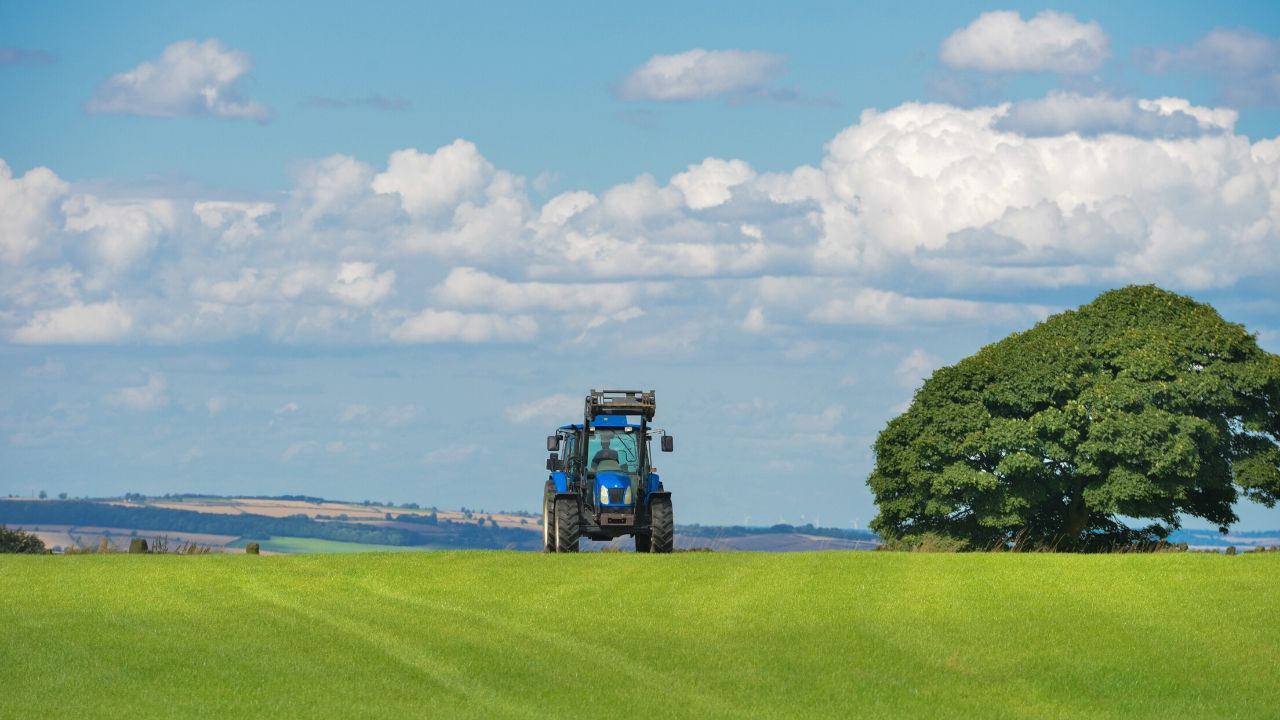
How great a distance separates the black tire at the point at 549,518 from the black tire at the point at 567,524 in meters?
0.45

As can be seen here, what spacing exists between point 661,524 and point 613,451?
2289 millimetres

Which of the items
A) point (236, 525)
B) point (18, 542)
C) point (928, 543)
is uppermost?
point (236, 525)

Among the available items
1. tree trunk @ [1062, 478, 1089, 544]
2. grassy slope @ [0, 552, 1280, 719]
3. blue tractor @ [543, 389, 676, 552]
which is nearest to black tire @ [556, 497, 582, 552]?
blue tractor @ [543, 389, 676, 552]

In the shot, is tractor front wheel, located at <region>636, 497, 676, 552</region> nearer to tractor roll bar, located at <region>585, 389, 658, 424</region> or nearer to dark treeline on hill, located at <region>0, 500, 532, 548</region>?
tractor roll bar, located at <region>585, 389, 658, 424</region>

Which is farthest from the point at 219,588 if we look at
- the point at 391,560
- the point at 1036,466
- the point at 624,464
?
the point at 1036,466

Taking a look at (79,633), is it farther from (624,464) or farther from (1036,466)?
(1036,466)

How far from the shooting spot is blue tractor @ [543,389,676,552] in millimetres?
40156

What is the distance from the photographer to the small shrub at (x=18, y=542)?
5681 centimetres

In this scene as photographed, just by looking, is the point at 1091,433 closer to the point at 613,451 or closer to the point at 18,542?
the point at 613,451

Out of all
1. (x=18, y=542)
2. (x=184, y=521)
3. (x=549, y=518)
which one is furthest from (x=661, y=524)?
(x=184, y=521)

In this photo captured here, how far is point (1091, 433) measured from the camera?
50750mm

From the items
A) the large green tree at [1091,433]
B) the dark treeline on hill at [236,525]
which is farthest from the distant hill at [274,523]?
the large green tree at [1091,433]

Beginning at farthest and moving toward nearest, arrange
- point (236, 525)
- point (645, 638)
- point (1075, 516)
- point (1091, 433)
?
point (236, 525) → point (1075, 516) → point (1091, 433) → point (645, 638)

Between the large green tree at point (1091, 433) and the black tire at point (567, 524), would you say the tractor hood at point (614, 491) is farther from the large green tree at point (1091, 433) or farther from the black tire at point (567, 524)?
the large green tree at point (1091, 433)
